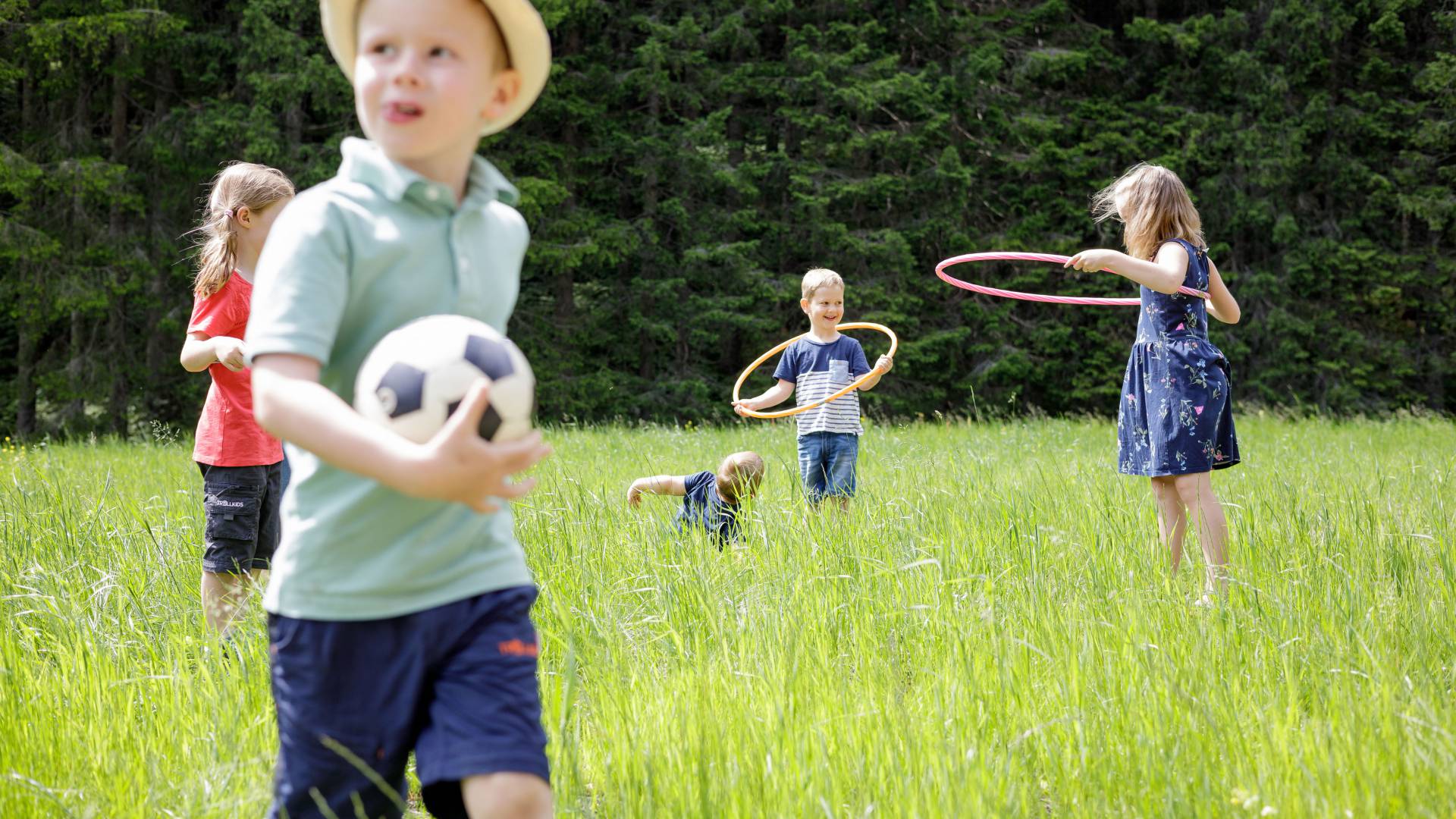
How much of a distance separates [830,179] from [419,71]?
19.5m

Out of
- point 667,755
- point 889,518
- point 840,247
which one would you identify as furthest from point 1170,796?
point 840,247

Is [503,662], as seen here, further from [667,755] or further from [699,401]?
[699,401]

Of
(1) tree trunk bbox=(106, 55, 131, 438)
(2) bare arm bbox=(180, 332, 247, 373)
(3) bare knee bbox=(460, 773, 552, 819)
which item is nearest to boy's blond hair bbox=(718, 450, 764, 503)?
(2) bare arm bbox=(180, 332, 247, 373)

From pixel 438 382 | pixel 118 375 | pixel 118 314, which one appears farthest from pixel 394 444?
pixel 118 314

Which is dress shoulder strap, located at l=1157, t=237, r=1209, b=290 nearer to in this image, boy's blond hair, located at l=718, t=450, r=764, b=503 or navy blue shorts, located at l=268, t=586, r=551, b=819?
boy's blond hair, located at l=718, t=450, r=764, b=503

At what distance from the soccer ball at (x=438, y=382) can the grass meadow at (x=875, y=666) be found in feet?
2.69

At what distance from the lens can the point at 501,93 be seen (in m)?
1.96

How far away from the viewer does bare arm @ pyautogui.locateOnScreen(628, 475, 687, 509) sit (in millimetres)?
5934

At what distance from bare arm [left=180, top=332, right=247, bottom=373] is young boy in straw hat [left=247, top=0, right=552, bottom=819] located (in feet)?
7.22

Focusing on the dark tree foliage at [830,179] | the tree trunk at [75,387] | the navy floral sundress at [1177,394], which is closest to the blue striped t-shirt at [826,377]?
the navy floral sundress at [1177,394]

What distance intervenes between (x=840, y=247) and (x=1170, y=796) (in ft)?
60.4

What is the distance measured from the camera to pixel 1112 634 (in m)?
3.42

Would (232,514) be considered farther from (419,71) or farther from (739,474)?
(419,71)

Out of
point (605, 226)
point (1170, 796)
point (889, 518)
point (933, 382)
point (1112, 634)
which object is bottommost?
point (933, 382)
